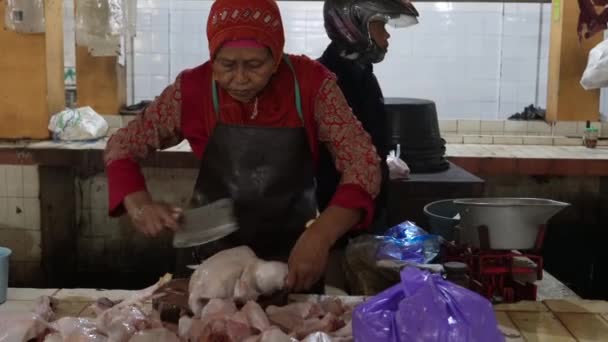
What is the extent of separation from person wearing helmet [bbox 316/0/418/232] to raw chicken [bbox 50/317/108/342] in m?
1.78

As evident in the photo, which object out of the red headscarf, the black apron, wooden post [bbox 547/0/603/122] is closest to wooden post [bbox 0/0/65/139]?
the black apron

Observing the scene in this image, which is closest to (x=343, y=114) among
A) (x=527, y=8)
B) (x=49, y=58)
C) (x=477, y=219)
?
(x=477, y=219)

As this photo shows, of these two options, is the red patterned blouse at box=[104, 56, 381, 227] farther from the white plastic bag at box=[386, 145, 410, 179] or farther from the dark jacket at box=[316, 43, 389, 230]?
the white plastic bag at box=[386, 145, 410, 179]

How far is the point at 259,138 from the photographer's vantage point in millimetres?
2410

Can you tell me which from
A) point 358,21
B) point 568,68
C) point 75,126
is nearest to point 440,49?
point 568,68

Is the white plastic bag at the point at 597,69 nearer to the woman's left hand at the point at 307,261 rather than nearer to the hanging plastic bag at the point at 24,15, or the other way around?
the woman's left hand at the point at 307,261

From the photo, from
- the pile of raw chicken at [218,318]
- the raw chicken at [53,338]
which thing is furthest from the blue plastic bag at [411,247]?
the raw chicken at [53,338]

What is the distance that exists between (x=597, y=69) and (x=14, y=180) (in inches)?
204

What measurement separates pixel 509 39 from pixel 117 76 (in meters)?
4.03

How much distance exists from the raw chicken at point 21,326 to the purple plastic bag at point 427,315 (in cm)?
101

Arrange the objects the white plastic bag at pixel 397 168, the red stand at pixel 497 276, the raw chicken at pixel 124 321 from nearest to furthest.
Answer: the raw chicken at pixel 124 321, the red stand at pixel 497 276, the white plastic bag at pixel 397 168

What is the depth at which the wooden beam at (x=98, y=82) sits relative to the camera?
643 cm

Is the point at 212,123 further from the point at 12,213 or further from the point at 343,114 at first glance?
the point at 12,213

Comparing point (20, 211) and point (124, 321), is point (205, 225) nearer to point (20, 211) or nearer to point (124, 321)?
point (124, 321)
